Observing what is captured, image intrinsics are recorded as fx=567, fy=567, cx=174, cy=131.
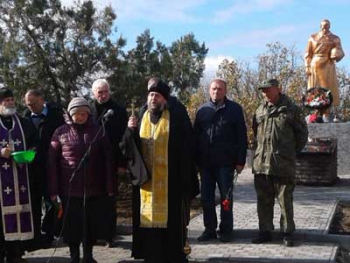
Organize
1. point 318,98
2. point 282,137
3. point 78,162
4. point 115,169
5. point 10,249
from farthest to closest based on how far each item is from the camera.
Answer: point 318,98 < point 282,137 < point 10,249 < point 115,169 < point 78,162

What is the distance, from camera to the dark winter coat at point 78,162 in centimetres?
577

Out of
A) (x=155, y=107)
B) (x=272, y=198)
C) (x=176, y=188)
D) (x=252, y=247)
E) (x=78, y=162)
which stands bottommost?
(x=252, y=247)

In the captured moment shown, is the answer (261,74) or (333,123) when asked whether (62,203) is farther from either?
(261,74)

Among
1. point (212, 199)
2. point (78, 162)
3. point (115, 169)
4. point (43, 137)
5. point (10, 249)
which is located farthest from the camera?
point (212, 199)

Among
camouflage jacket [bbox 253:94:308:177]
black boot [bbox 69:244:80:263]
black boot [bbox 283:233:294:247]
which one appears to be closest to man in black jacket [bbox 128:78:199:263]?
black boot [bbox 69:244:80:263]

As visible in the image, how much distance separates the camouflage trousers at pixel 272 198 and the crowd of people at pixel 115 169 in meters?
0.01

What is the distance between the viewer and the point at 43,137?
657 centimetres

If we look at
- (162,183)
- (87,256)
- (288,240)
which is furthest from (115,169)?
(288,240)

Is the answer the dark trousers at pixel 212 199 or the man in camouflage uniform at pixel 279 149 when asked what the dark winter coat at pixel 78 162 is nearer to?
the dark trousers at pixel 212 199

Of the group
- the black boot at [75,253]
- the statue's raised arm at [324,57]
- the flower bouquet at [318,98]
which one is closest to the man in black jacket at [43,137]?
the black boot at [75,253]

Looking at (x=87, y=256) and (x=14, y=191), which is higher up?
(x=14, y=191)

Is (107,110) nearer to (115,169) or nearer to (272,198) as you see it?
(115,169)

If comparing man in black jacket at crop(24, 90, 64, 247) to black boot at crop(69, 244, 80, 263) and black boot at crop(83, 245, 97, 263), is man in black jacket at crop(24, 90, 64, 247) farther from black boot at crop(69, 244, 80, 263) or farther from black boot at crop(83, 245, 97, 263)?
black boot at crop(83, 245, 97, 263)

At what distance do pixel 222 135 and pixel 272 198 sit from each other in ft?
3.13
